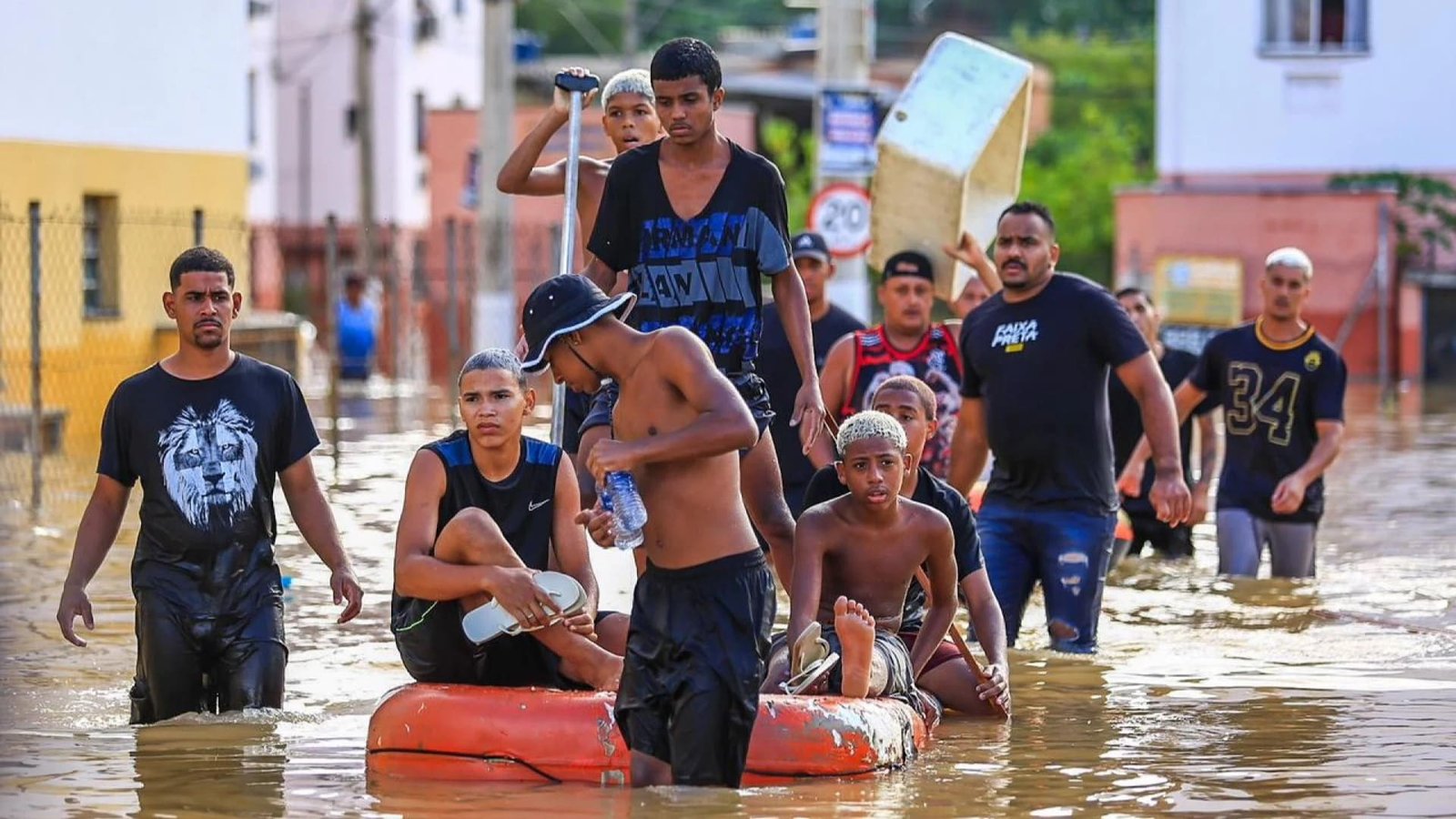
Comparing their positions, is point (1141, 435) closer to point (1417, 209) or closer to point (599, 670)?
point (599, 670)

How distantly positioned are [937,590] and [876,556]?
254mm

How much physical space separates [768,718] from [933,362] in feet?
13.7

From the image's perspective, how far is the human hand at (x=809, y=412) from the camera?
25.3 feet

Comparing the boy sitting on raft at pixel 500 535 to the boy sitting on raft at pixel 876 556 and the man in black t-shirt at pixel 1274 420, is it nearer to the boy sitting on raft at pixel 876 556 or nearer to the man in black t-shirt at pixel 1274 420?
the boy sitting on raft at pixel 876 556

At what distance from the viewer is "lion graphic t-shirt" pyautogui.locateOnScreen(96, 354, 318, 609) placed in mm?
8047

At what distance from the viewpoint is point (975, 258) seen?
1207 centimetres

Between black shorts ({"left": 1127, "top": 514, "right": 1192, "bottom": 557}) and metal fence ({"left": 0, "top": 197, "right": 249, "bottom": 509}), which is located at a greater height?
metal fence ({"left": 0, "top": 197, "right": 249, "bottom": 509})

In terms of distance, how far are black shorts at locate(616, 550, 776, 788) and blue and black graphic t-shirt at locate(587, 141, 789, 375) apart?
1361 millimetres

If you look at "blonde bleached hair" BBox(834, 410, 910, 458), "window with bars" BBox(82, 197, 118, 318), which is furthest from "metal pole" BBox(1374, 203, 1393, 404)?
"blonde bleached hair" BBox(834, 410, 910, 458)

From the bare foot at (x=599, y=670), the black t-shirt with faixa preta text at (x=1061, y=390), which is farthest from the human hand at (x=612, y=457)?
the black t-shirt with faixa preta text at (x=1061, y=390)

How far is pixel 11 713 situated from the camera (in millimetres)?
8812

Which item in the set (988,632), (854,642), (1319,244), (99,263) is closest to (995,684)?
(988,632)

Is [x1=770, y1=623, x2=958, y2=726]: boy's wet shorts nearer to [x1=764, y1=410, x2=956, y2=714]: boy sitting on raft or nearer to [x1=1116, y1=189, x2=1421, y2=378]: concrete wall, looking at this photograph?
[x1=764, y1=410, x2=956, y2=714]: boy sitting on raft

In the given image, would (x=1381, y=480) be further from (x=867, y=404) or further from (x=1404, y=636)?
(x=867, y=404)
